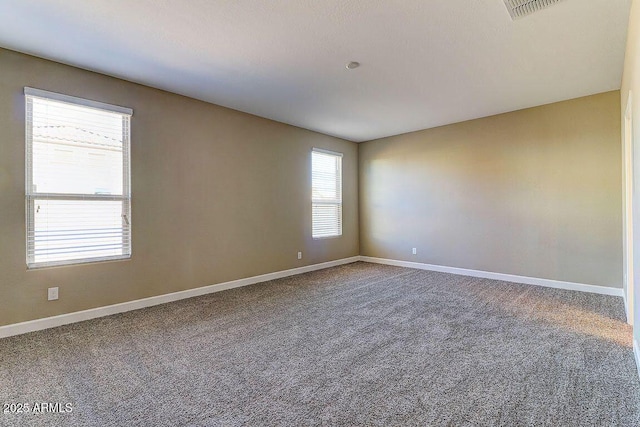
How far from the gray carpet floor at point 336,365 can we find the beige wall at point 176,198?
0.44 m

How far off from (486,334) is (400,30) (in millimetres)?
2835

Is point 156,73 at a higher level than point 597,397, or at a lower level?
higher

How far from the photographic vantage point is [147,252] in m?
3.79

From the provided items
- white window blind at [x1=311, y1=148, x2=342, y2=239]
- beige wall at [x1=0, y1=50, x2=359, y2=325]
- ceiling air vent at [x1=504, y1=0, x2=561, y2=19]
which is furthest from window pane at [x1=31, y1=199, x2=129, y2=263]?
ceiling air vent at [x1=504, y1=0, x2=561, y2=19]

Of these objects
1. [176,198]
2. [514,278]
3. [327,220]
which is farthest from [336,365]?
[327,220]

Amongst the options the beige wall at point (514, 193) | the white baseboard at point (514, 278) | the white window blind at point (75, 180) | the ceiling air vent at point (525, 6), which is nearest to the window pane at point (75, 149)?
the white window blind at point (75, 180)

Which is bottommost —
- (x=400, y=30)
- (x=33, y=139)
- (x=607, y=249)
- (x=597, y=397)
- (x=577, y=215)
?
(x=597, y=397)

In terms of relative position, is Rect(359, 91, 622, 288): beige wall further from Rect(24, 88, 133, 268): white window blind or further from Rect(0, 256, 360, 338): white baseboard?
Rect(24, 88, 133, 268): white window blind

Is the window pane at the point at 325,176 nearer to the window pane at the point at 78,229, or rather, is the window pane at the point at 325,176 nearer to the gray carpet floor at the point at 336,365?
the gray carpet floor at the point at 336,365

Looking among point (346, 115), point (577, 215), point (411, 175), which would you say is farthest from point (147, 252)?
point (577, 215)

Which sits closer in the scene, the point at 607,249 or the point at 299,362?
the point at 299,362

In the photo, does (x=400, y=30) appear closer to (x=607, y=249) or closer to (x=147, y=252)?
(x=147, y=252)

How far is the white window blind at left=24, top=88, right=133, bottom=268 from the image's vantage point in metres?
3.06

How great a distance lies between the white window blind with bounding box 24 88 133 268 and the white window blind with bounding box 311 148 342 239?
3.21 metres
